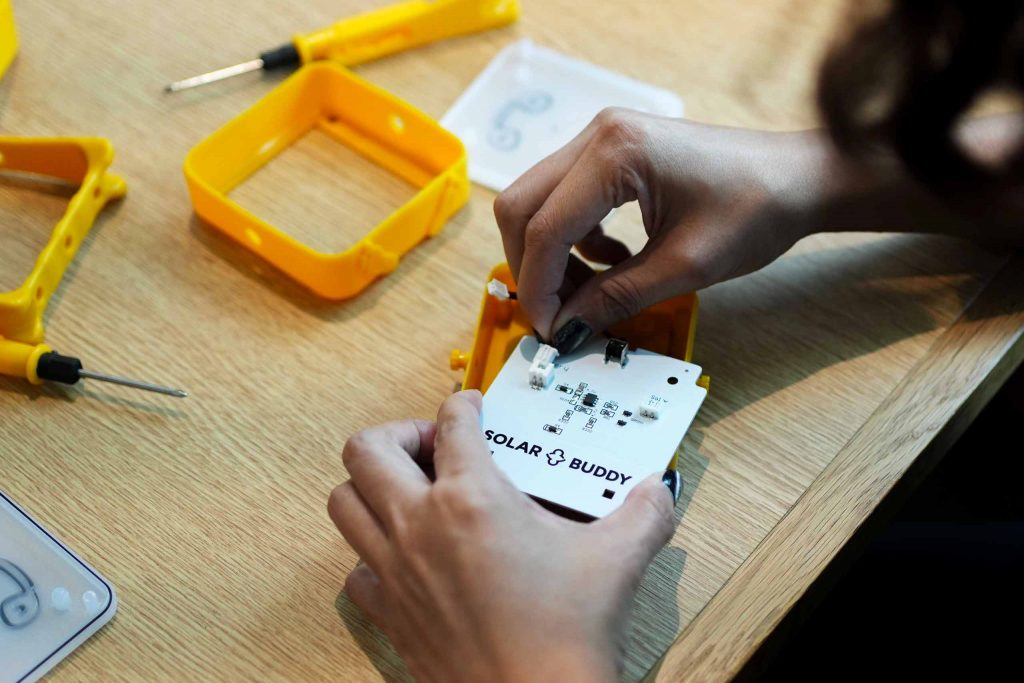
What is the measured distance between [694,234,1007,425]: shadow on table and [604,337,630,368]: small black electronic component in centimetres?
8

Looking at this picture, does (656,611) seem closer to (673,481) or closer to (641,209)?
(673,481)

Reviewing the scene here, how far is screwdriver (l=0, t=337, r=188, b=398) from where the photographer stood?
0.74 m

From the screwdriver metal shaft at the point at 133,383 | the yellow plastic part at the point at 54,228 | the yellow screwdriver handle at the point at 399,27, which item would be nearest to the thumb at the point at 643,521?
the screwdriver metal shaft at the point at 133,383

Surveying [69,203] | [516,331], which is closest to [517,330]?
[516,331]

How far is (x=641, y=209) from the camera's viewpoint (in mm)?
749

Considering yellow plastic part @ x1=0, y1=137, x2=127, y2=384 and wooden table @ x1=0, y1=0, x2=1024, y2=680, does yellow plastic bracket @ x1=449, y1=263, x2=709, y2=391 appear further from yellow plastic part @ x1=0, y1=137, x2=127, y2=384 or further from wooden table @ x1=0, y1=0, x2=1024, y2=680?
yellow plastic part @ x1=0, y1=137, x2=127, y2=384

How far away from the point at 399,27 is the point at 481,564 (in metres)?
0.65

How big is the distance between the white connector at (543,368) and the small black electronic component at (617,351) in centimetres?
4

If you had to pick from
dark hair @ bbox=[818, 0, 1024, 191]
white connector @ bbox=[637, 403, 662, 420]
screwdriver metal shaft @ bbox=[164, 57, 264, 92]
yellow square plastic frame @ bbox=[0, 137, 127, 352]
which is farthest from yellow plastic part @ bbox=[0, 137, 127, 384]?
dark hair @ bbox=[818, 0, 1024, 191]

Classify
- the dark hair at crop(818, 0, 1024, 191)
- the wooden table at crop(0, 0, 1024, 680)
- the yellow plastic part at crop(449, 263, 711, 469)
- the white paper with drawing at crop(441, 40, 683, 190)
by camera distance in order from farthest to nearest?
the white paper with drawing at crop(441, 40, 683, 190)
the yellow plastic part at crop(449, 263, 711, 469)
the wooden table at crop(0, 0, 1024, 680)
the dark hair at crop(818, 0, 1024, 191)

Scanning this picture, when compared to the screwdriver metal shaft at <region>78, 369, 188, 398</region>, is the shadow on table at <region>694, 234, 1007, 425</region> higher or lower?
lower

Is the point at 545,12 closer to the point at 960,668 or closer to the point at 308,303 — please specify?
the point at 308,303

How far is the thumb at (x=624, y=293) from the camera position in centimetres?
73

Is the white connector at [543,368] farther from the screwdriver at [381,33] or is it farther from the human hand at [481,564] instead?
the screwdriver at [381,33]
